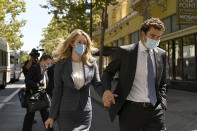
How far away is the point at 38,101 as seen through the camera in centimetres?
597

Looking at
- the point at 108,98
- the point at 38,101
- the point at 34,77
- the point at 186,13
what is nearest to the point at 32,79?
the point at 34,77

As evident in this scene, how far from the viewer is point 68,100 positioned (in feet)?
12.0

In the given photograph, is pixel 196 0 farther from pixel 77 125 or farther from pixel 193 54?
pixel 77 125

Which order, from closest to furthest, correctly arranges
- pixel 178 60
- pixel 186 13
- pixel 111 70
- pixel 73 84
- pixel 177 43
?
1. pixel 111 70
2. pixel 73 84
3. pixel 186 13
4. pixel 178 60
5. pixel 177 43

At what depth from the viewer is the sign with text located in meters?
13.3

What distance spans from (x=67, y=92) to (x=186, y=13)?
10726 millimetres

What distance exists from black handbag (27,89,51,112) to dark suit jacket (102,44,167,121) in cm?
262

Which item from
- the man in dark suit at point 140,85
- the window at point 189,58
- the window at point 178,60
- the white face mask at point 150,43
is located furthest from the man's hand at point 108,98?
the window at point 178,60

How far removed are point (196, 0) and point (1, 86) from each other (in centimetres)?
1228

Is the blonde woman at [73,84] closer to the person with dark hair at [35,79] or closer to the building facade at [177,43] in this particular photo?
the person with dark hair at [35,79]

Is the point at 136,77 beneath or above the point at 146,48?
beneath

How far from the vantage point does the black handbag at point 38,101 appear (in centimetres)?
593

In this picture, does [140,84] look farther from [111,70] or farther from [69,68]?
[69,68]

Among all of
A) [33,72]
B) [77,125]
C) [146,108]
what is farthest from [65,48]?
[33,72]
